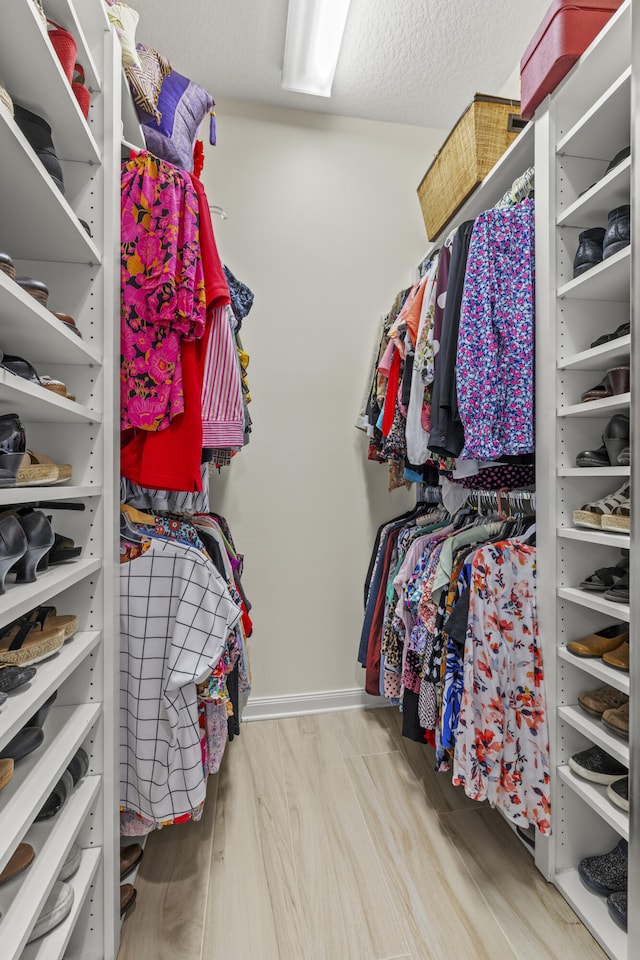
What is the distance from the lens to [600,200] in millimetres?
1231

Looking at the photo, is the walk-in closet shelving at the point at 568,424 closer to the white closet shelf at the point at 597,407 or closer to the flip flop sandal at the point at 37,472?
the white closet shelf at the point at 597,407

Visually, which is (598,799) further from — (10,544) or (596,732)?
(10,544)

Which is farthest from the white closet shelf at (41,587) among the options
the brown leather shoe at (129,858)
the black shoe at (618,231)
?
the black shoe at (618,231)

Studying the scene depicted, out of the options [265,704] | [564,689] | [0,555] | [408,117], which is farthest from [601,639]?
[408,117]

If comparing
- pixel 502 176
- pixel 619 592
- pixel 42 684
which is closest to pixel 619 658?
pixel 619 592

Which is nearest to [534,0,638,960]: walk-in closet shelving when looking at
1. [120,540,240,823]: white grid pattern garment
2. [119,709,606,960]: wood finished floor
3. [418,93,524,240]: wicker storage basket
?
[119,709,606,960]: wood finished floor

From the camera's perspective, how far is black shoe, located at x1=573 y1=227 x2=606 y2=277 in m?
1.25

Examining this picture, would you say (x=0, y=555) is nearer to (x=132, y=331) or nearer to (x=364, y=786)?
(x=132, y=331)

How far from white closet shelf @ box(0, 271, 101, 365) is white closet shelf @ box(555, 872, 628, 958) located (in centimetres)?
173

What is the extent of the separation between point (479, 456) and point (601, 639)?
559mm

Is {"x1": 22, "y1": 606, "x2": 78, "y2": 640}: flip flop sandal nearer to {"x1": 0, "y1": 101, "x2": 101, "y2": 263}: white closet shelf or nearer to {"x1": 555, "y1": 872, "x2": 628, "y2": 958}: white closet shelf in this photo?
{"x1": 0, "y1": 101, "x2": 101, "y2": 263}: white closet shelf

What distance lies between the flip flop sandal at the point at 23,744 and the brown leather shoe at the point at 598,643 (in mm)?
1222

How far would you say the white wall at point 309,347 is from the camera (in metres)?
2.30

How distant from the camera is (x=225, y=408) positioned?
1296mm
